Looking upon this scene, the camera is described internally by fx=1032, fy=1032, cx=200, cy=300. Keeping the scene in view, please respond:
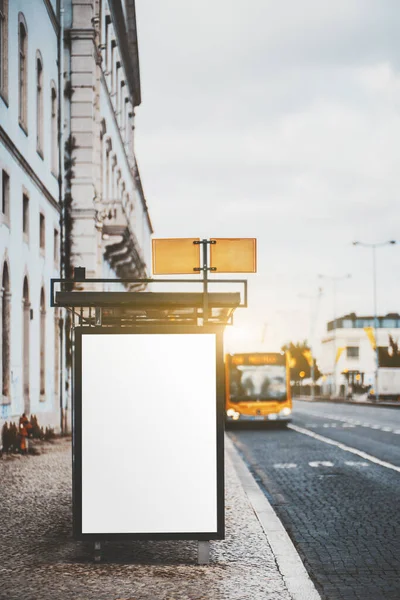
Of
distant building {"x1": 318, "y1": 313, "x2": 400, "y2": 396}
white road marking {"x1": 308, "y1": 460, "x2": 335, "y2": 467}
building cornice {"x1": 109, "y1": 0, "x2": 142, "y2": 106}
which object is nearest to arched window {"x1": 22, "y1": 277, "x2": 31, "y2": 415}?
white road marking {"x1": 308, "y1": 460, "x2": 335, "y2": 467}

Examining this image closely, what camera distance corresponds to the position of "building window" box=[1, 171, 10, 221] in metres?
21.9

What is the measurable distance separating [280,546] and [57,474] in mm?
7196

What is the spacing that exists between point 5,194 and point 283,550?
1506 cm

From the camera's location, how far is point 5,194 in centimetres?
2211

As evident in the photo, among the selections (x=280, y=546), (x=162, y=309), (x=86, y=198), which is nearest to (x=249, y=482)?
(x=280, y=546)

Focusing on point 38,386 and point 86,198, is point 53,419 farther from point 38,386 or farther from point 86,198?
point 86,198

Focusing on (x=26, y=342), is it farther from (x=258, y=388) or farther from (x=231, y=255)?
(x=231, y=255)

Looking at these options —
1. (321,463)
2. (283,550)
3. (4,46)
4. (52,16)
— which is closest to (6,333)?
(4,46)

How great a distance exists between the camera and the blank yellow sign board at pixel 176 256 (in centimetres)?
784

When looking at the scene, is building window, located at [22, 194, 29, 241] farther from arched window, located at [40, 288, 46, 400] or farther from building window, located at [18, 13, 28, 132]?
arched window, located at [40, 288, 46, 400]

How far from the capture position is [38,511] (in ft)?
35.6

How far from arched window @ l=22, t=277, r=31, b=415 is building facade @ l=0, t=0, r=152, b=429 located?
2 cm

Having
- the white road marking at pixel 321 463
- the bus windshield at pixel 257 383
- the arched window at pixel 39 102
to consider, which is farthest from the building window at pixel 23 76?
the bus windshield at pixel 257 383

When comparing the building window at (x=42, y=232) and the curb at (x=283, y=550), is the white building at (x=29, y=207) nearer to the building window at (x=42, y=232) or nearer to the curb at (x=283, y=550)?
the building window at (x=42, y=232)
